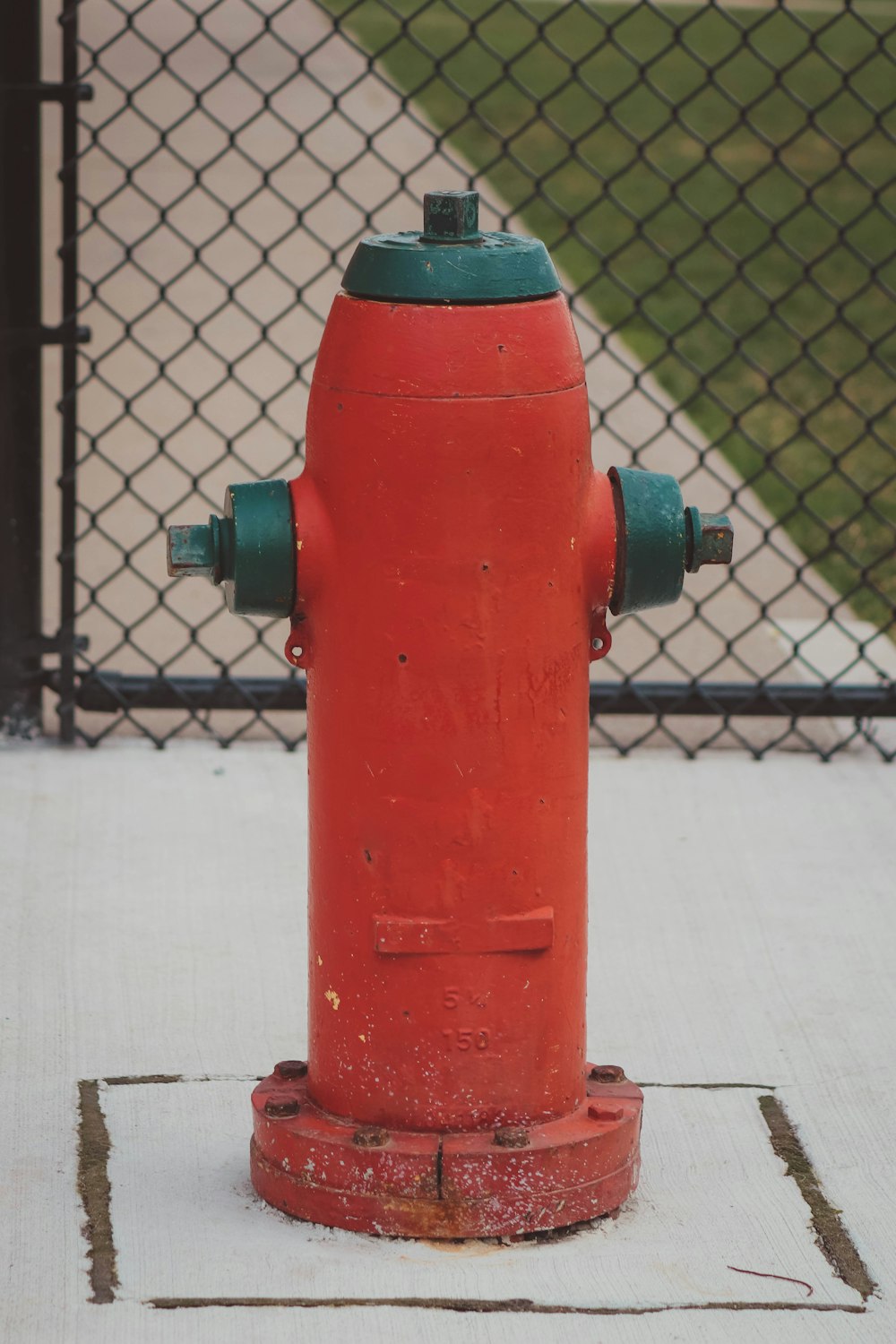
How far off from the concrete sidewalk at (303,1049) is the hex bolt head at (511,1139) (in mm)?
136

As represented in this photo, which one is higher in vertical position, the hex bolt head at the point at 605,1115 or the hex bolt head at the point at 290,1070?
the hex bolt head at the point at 290,1070

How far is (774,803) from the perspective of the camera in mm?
3838

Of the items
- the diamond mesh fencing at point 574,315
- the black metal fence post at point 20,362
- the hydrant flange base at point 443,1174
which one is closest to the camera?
the hydrant flange base at point 443,1174

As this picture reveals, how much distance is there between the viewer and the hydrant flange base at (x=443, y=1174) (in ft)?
7.62

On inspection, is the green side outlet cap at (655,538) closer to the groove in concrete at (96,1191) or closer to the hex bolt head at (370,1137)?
the hex bolt head at (370,1137)

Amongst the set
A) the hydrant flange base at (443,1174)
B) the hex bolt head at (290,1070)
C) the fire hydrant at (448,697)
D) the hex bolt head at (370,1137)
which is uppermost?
the fire hydrant at (448,697)

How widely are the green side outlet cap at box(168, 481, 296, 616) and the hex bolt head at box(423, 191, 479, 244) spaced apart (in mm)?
346

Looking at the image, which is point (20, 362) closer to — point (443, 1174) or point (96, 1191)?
point (96, 1191)

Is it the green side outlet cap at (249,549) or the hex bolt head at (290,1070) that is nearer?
the green side outlet cap at (249,549)

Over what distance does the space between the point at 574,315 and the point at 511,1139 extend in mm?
4856

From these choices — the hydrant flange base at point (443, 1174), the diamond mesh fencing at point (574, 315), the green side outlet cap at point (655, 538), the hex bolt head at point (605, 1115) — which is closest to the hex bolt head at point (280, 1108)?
the hydrant flange base at point (443, 1174)

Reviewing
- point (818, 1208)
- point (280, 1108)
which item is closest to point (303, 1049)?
point (280, 1108)

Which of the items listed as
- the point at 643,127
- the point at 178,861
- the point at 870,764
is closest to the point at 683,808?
the point at 870,764

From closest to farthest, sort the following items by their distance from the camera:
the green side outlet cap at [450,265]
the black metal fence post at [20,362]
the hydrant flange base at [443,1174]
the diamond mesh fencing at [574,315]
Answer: the green side outlet cap at [450,265] → the hydrant flange base at [443,1174] → the black metal fence post at [20,362] → the diamond mesh fencing at [574,315]
